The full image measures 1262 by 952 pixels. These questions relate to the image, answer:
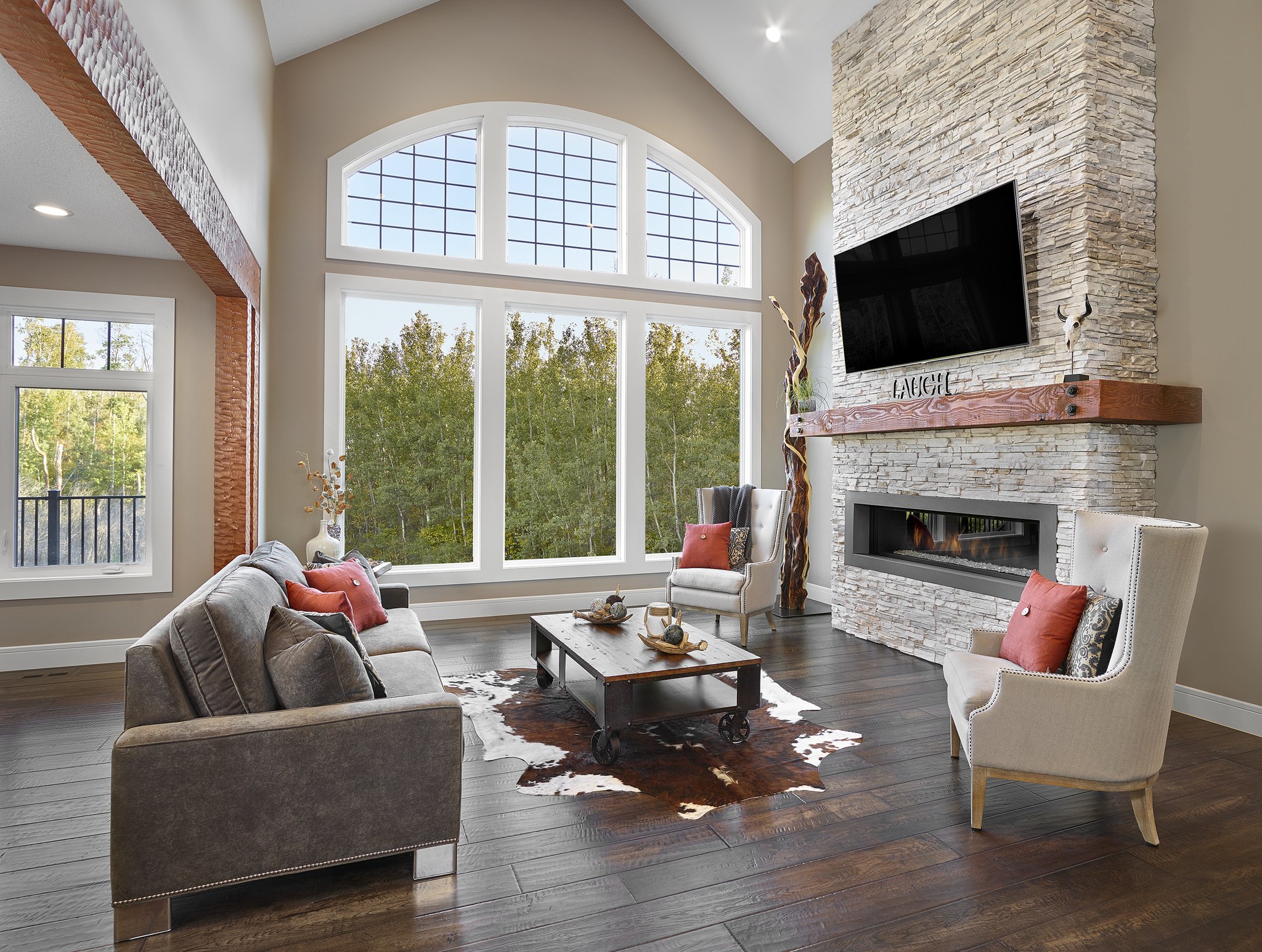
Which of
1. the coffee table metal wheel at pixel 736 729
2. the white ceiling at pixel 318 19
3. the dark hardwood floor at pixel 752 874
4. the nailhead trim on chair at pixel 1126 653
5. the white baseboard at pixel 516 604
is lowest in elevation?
the dark hardwood floor at pixel 752 874

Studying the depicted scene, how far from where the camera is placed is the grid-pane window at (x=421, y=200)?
18.7ft

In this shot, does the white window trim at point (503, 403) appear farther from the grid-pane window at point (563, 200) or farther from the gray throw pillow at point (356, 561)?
the gray throw pillow at point (356, 561)

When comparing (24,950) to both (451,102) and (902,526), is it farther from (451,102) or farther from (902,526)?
(451,102)

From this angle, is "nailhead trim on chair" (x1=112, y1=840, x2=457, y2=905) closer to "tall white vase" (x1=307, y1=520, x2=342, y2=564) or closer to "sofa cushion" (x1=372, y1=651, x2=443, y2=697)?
"sofa cushion" (x1=372, y1=651, x2=443, y2=697)

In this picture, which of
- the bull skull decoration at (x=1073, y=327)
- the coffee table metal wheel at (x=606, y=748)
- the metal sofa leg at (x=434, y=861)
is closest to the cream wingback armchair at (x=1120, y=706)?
the coffee table metal wheel at (x=606, y=748)

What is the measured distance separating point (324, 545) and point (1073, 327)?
480cm

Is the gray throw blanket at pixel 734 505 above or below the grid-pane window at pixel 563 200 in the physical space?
below

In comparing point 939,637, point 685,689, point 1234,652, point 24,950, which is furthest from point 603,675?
point 1234,652

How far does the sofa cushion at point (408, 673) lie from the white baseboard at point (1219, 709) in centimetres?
366

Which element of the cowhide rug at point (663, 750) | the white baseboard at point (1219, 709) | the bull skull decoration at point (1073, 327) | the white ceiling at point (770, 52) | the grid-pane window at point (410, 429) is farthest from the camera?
the grid-pane window at point (410, 429)

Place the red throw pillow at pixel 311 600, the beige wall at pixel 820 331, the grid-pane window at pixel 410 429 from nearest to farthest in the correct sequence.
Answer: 1. the red throw pillow at pixel 311 600
2. the grid-pane window at pixel 410 429
3. the beige wall at pixel 820 331

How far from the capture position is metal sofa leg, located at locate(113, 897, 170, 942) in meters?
1.90

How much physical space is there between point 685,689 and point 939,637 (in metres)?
2.00

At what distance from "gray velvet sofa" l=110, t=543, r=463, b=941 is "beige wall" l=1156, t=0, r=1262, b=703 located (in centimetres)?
363
